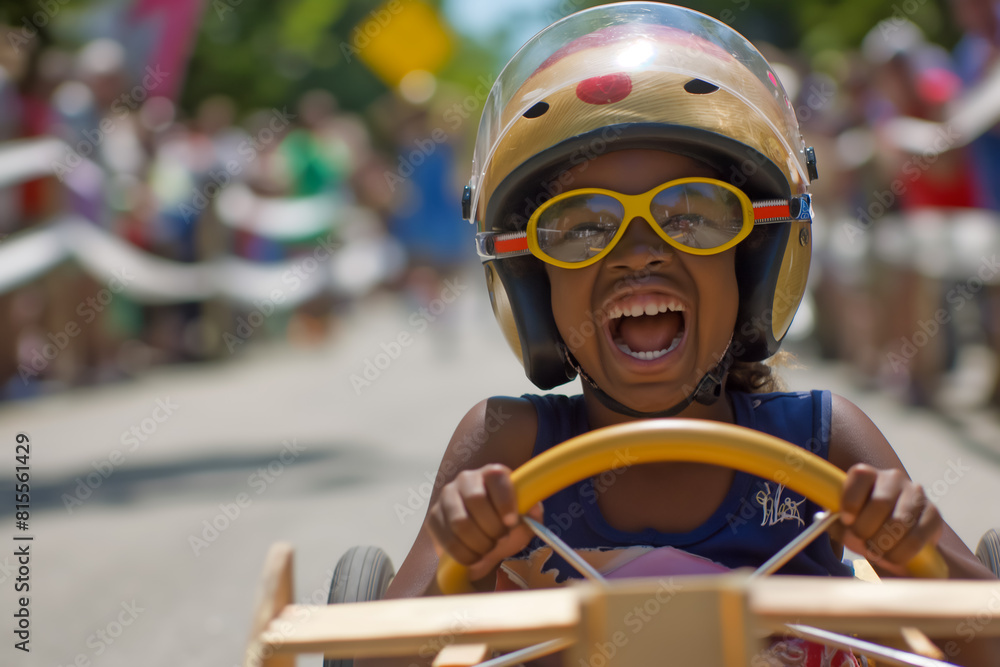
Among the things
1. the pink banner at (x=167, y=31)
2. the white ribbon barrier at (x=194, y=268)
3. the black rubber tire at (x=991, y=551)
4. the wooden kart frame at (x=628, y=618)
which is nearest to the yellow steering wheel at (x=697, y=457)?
the wooden kart frame at (x=628, y=618)

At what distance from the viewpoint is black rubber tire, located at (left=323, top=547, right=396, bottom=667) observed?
2.19m

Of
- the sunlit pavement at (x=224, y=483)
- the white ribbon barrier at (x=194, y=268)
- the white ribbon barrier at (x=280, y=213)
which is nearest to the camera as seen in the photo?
the sunlit pavement at (x=224, y=483)

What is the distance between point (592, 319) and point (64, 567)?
2.69 m

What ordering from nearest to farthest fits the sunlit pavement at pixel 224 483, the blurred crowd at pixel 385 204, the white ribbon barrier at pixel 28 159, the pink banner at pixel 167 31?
the sunlit pavement at pixel 224 483 < the blurred crowd at pixel 385 204 < the white ribbon barrier at pixel 28 159 < the pink banner at pixel 167 31

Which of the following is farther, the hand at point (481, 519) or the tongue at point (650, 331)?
the tongue at point (650, 331)

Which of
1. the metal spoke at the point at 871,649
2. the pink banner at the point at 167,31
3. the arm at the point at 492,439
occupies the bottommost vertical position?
the metal spoke at the point at 871,649

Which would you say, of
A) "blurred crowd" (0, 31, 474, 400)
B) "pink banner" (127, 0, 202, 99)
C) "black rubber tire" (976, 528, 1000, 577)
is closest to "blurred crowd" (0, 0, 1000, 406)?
"blurred crowd" (0, 31, 474, 400)

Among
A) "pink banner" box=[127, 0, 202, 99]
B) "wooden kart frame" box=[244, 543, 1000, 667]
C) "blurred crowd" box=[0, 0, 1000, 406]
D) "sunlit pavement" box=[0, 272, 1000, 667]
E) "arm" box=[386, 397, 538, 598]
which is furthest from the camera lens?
"pink banner" box=[127, 0, 202, 99]

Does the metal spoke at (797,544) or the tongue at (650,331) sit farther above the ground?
the tongue at (650,331)

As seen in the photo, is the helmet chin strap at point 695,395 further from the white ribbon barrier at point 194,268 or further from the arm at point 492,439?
the white ribbon barrier at point 194,268

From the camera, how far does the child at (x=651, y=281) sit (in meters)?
1.96

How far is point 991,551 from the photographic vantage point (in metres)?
2.15

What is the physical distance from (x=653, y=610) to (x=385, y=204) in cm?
1185

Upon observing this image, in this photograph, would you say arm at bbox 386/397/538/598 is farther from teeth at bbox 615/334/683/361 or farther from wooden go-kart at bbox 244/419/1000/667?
wooden go-kart at bbox 244/419/1000/667
